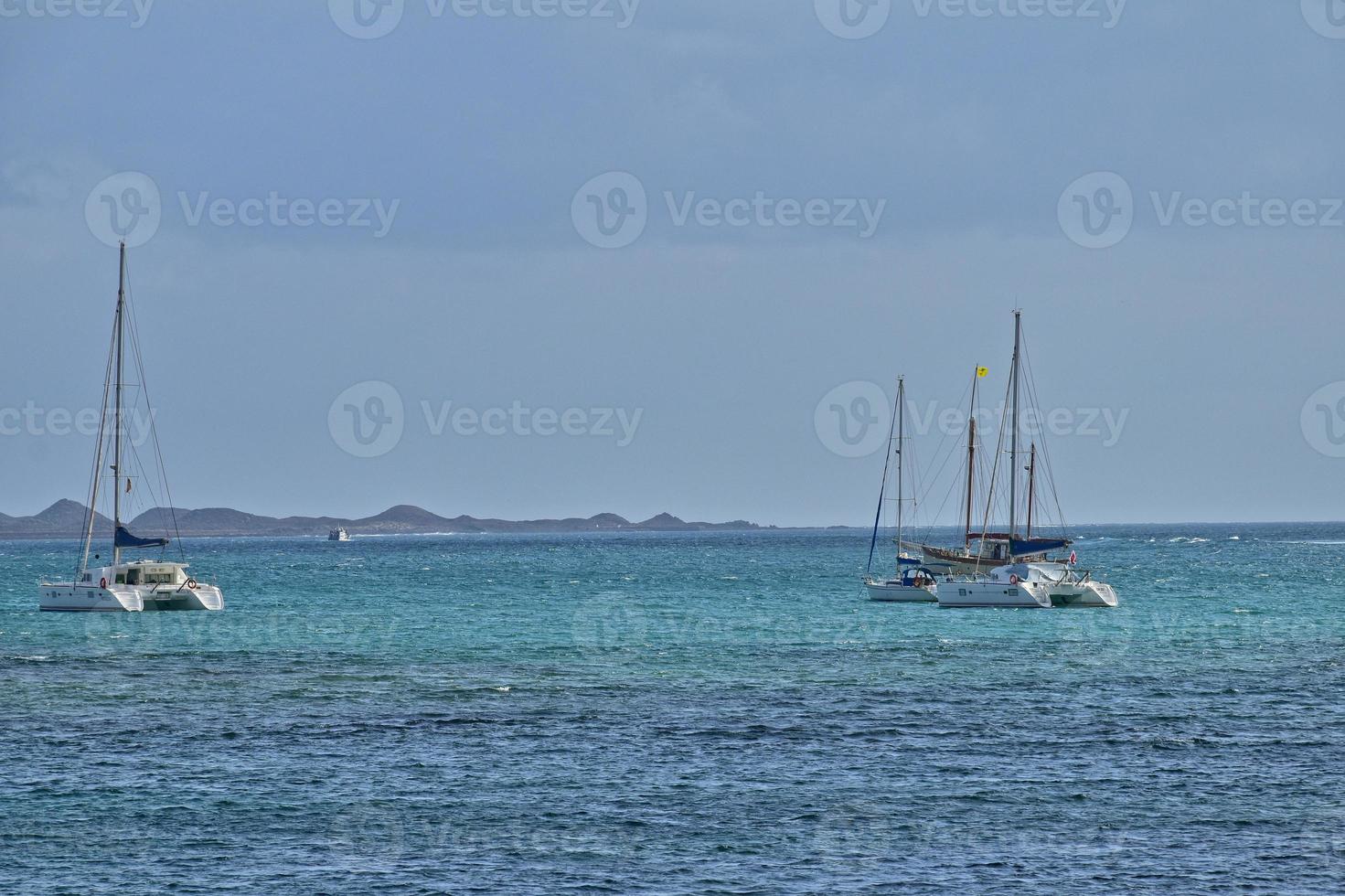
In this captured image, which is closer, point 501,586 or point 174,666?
point 174,666

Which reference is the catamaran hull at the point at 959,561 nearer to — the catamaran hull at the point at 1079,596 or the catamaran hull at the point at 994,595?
the catamaran hull at the point at 1079,596

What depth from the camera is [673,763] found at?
37.6 meters

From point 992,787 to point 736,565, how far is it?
520 feet

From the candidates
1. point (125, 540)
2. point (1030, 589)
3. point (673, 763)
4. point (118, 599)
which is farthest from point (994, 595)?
point (673, 763)

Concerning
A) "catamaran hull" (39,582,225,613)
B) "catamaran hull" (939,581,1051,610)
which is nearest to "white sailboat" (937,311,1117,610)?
"catamaran hull" (939,581,1051,610)

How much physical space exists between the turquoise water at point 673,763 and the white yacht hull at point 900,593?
2391cm

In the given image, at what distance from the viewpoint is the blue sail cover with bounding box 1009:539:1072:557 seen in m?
95.8

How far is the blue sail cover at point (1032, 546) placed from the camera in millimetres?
95825

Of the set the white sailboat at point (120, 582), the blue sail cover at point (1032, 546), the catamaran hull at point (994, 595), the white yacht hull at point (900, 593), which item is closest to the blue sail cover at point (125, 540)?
the white sailboat at point (120, 582)

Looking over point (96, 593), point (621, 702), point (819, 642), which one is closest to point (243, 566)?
point (96, 593)

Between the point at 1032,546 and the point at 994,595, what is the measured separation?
17.7 feet

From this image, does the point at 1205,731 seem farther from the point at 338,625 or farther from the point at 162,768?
the point at 338,625

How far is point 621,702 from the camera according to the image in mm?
48281

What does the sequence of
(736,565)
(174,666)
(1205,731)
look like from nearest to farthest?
(1205,731)
(174,666)
(736,565)
